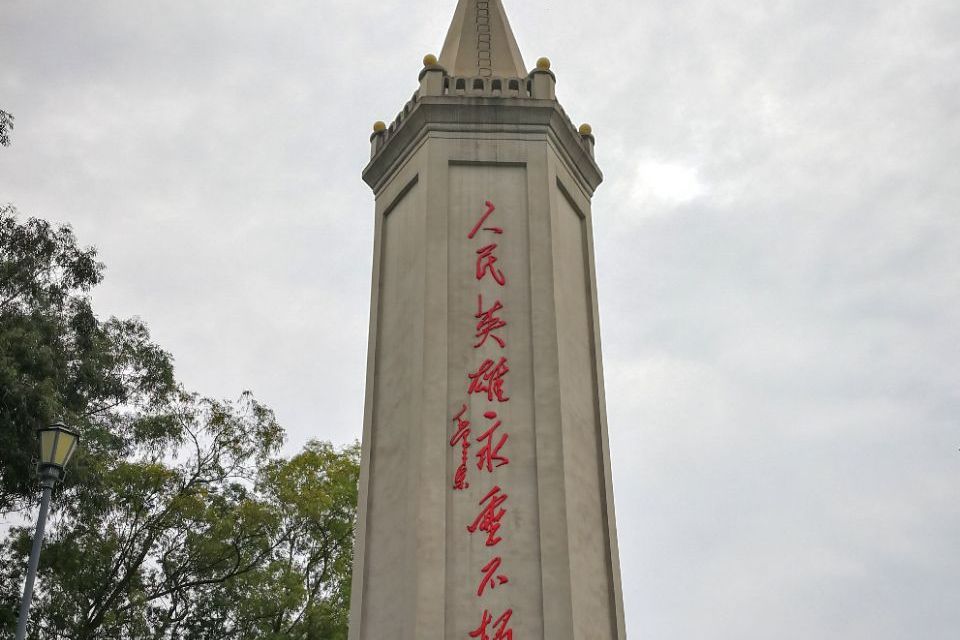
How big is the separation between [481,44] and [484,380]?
25.7 feet

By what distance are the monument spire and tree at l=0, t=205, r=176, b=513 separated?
32.8 ft

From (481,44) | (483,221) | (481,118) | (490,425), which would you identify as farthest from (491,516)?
(481,44)

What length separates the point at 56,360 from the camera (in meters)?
20.1

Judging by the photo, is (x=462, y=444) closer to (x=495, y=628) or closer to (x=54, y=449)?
(x=495, y=628)

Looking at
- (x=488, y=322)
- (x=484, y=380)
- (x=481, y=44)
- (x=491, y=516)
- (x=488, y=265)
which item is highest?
(x=481, y=44)

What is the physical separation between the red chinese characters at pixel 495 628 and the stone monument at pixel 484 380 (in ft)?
0.06

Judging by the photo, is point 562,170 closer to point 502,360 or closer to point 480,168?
point 480,168

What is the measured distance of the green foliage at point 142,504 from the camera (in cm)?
2075

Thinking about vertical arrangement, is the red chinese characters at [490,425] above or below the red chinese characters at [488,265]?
below

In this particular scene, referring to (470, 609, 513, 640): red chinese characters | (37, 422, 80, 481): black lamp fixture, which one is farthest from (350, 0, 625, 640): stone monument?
(37, 422, 80, 481): black lamp fixture

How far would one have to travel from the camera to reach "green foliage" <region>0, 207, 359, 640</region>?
68.1ft

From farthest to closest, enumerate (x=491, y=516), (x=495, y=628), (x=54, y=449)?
(x=491, y=516)
(x=495, y=628)
(x=54, y=449)

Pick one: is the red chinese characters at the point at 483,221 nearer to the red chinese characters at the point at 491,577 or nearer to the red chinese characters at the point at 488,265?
the red chinese characters at the point at 488,265

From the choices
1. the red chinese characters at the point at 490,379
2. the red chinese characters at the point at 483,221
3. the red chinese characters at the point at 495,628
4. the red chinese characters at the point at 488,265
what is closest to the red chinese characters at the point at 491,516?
the red chinese characters at the point at 495,628
